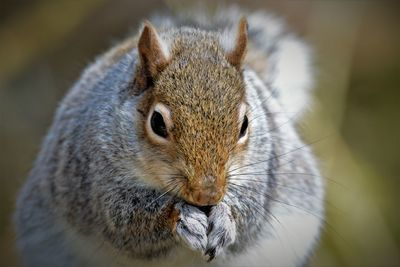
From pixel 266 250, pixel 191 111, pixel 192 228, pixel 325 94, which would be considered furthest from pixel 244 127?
pixel 325 94

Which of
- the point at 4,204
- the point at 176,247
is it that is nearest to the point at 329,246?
the point at 4,204

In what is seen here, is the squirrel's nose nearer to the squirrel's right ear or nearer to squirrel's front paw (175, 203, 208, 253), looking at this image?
squirrel's front paw (175, 203, 208, 253)

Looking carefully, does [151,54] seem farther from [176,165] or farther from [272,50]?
[272,50]

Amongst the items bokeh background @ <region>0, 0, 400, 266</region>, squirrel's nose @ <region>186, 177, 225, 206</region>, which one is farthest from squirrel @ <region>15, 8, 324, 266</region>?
bokeh background @ <region>0, 0, 400, 266</region>

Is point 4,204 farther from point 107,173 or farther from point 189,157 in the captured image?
point 189,157

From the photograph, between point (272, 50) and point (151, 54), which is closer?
point (151, 54)

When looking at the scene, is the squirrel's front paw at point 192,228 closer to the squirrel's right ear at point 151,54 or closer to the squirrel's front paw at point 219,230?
the squirrel's front paw at point 219,230
